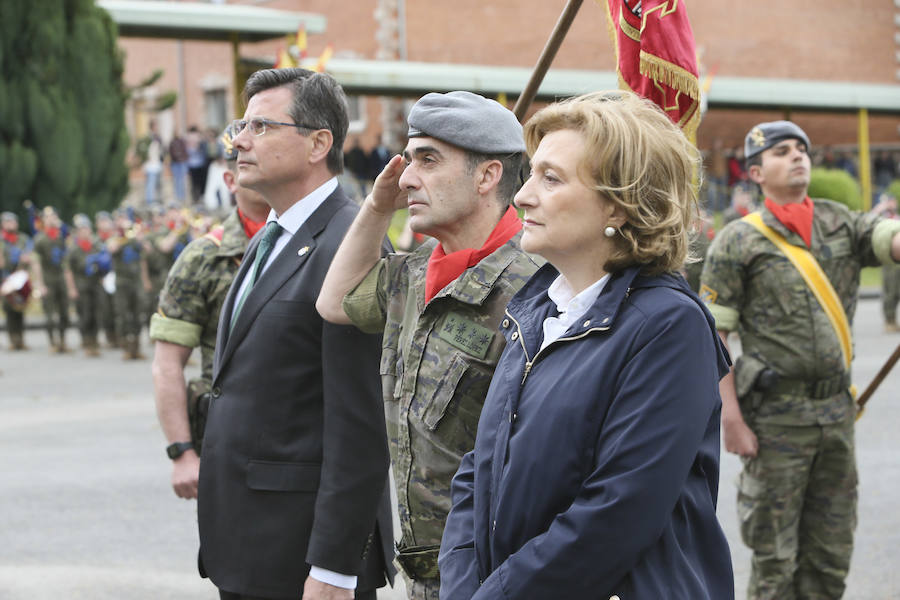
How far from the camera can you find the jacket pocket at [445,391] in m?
2.70

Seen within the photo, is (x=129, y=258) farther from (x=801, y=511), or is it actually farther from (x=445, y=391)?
(x=445, y=391)

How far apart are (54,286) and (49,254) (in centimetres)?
78

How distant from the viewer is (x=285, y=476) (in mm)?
3244

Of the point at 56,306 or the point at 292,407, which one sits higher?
the point at 292,407

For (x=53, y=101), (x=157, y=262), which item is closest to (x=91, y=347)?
(x=157, y=262)

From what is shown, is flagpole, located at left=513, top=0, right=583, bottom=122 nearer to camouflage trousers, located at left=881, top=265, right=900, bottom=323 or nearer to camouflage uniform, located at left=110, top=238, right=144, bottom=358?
camouflage trousers, located at left=881, top=265, right=900, bottom=323

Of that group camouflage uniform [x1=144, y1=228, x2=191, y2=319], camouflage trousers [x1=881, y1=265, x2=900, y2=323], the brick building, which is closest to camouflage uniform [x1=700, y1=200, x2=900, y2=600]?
camouflage trousers [x1=881, y1=265, x2=900, y2=323]

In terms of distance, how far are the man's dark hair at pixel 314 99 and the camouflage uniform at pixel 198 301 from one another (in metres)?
0.81

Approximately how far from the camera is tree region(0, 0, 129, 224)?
85.3ft

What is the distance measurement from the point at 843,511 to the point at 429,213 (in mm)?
2720

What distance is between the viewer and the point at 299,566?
327cm

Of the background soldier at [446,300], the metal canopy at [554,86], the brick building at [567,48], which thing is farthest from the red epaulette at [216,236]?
the brick building at [567,48]

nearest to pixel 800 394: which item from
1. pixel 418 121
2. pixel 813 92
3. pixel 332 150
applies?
pixel 332 150

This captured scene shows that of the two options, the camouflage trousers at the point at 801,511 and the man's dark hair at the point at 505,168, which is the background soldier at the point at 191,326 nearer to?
the man's dark hair at the point at 505,168
